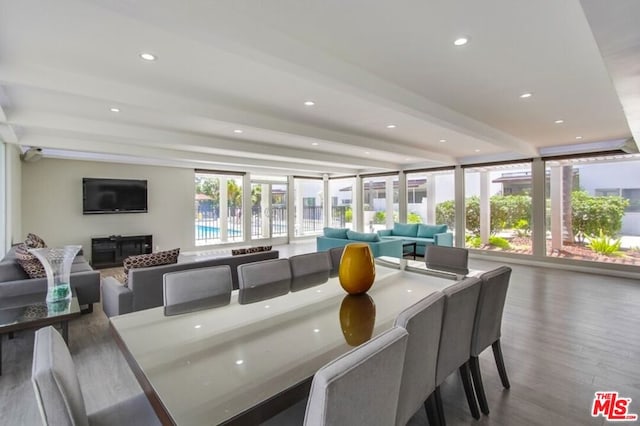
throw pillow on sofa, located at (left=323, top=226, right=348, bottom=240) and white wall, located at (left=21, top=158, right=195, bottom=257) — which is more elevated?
white wall, located at (left=21, top=158, right=195, bottom=257)

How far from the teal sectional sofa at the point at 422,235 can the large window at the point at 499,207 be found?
0.85 meters

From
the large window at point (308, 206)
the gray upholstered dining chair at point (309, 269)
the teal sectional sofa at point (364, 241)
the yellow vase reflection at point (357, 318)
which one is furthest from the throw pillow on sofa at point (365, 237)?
the large window at point (308, 206)

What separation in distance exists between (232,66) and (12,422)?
9.56ft

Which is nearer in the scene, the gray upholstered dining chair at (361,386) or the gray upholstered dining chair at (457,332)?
the gray upholstered dining chair at (361,386)

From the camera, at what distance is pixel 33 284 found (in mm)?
3244

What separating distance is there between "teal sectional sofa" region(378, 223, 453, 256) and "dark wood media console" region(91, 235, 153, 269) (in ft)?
18.7

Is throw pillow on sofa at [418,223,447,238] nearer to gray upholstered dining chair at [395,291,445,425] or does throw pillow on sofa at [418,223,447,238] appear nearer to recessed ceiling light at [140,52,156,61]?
gray upholstered dining chair at [395,291,445,425]

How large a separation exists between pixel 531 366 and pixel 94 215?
8232 mm

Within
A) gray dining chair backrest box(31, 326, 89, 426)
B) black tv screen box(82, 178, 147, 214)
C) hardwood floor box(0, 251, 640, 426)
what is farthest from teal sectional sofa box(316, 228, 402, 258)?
gray dining chair backrest box(31, 326, 89, 426)

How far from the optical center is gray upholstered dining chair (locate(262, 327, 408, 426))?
2.60 feet

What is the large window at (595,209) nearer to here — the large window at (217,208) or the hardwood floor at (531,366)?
the hardwood floor at (531,366)

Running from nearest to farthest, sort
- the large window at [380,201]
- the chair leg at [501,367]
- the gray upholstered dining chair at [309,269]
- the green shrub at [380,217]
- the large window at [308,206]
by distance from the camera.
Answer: the chair leg at [501,367], the gray upholstered dining chair at [309,269], the large window at [380,201], the green shrub at [380,217], the large window at [308,206]

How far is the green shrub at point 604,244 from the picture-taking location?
6.08 metres
